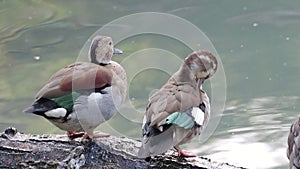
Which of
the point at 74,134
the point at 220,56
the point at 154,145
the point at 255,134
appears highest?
the point at 154,145

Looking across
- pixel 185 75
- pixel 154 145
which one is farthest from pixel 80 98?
pixel 154 145

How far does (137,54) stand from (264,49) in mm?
1352

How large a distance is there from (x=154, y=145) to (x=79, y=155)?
0.36 m

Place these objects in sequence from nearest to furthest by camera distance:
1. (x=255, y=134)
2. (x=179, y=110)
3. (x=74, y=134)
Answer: (x=179, y=110), (x=74, y=134), (x=255, y=134)

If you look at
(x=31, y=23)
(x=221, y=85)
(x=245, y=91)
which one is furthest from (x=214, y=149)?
(x=31, y=23)

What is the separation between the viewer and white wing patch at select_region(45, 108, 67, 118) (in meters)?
3.02

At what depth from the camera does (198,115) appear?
2.92 m

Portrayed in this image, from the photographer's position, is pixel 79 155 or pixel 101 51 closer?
pixel 79 155

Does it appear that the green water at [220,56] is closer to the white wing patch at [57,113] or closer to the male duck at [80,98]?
the male duck at [80,98]

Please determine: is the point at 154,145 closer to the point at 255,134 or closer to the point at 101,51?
the point at 101,51

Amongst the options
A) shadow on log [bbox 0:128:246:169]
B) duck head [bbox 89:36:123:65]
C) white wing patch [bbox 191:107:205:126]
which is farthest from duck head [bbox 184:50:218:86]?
duck head [bbox 89:36:123:65]

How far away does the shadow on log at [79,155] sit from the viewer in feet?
9.18

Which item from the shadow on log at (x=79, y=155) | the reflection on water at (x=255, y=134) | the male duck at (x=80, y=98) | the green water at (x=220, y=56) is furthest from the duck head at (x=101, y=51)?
the reflection on water at (x=255, y=134)

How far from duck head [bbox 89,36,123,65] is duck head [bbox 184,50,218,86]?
1.80 feet
